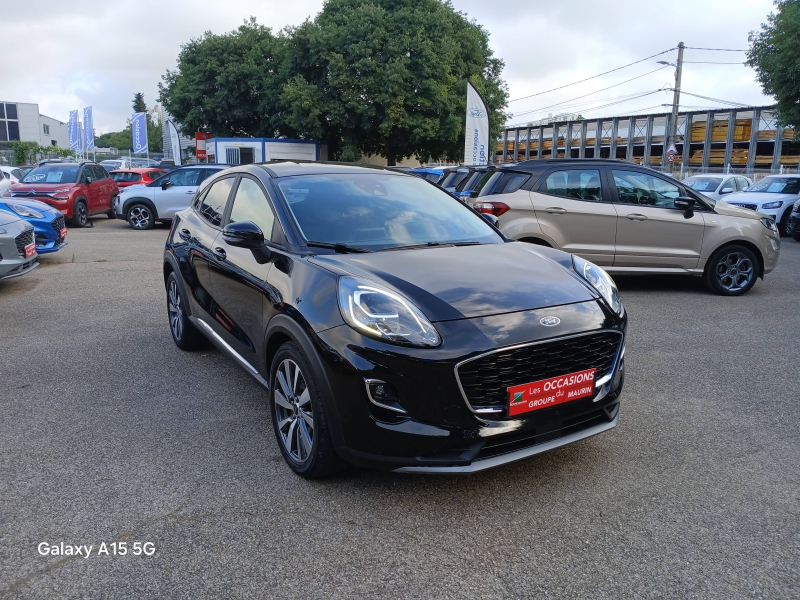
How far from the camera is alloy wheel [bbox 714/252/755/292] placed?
8625mm

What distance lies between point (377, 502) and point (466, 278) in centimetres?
122

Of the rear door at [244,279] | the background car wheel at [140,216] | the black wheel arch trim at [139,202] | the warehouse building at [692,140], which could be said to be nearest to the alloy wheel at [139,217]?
the background car wheel at [140,216]

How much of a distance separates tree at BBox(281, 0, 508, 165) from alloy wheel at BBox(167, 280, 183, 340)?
1032 inches

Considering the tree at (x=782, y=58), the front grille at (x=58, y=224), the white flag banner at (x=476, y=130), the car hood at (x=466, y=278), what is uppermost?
the tree at (x=782, y=58)

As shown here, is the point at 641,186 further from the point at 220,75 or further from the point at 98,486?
the point at 220,75

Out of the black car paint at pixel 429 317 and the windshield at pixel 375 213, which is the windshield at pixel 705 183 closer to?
the windshield at pixel 375 213

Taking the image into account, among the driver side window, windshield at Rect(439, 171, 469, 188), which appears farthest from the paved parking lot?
windshield at Rect(439, 171, 469, 188)

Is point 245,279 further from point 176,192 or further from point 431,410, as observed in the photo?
point 176,192

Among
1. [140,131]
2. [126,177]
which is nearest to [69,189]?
[126,177]

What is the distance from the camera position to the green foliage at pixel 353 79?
31094 millimetres

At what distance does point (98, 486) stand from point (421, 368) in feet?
5.96

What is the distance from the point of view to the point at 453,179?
448 inches

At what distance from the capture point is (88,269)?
1039 centimetres

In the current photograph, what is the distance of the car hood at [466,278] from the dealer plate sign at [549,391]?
1.21ft
